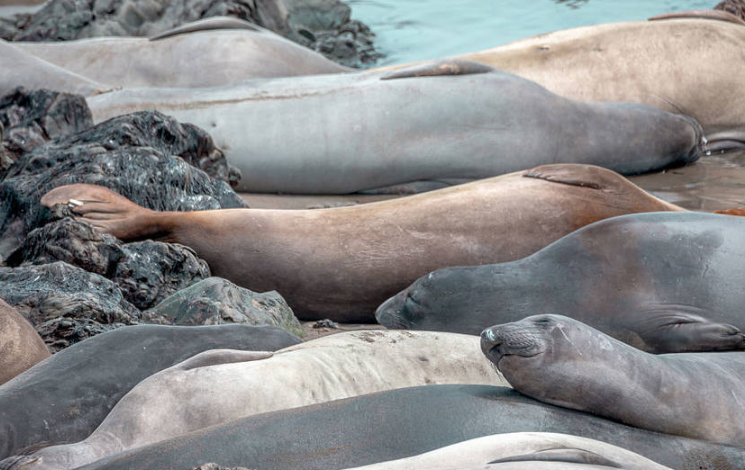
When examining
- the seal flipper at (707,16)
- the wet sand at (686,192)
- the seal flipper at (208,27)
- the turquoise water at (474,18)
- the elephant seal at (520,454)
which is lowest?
the wet sand at (686,192)

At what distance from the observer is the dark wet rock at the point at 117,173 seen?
394 cm

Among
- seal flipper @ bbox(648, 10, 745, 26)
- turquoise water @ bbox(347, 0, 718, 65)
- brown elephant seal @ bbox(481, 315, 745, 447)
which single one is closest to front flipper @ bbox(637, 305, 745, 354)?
brown elephant seal @ bbox(481, 315, 745, 447)

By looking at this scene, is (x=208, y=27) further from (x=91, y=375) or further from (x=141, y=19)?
(x=91, y=375)

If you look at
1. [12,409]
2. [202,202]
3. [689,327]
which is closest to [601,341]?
[689,327]

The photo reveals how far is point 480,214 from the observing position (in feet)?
12.5

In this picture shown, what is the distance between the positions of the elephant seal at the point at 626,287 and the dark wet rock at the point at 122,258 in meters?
0.89

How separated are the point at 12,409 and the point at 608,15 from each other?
35.6 feet

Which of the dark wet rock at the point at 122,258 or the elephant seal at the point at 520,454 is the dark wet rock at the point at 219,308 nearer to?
the dark wet rock at the point at 122,258

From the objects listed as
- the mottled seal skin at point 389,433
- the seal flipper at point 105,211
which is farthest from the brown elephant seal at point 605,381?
the seal flipper at point 105,211

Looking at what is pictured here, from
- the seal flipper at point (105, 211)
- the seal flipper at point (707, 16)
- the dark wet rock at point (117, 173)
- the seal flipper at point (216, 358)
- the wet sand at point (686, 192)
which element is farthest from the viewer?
the seal flipper at point (707, 16)

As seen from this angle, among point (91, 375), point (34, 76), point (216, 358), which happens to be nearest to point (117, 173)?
point (91, 375)

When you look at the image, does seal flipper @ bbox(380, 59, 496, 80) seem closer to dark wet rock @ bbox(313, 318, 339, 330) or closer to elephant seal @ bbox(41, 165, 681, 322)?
elephant seal @ bbox(41, 165, 681, 322)

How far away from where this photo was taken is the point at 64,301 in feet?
9.87

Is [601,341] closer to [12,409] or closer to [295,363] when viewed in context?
[295,363]
